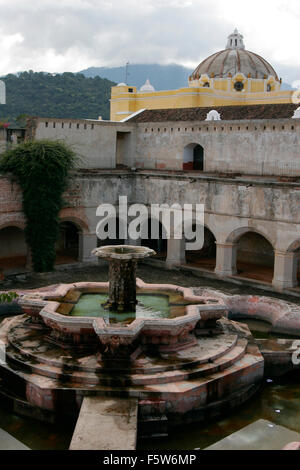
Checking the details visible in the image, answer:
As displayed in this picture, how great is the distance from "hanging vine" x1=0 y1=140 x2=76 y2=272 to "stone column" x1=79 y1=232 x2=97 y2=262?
56.7 inches

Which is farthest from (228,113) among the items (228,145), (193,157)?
(228,145)

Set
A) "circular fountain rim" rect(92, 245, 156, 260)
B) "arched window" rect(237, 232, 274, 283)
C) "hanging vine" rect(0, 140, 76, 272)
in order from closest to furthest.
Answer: "circular fountain rim" rect(92, 245, 156, 260), "hanging vine" rect(0, 140, 76, 272), "arched window" rect(237, 232, 274, 283)

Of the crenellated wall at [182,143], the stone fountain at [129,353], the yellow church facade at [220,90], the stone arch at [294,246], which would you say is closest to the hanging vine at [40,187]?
the crenellated wall at [182,143]

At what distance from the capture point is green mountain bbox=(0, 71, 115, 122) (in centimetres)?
3738

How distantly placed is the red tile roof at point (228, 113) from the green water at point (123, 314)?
1038 cm

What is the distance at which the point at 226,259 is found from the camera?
17406mm

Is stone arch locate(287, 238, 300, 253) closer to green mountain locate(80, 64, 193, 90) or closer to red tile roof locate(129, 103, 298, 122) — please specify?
red tile roof locate(129, 103, 298, 122)

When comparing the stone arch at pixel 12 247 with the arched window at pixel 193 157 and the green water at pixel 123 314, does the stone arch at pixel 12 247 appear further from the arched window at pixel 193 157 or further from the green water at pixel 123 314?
the green water at pixel 123 314

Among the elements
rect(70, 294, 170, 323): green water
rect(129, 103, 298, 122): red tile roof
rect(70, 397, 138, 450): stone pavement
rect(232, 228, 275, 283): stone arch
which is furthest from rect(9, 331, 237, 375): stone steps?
rect(129, 103, 298, 122): red tile roof

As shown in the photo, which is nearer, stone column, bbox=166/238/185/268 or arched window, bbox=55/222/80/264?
stone column, bbox=166/238/185/268

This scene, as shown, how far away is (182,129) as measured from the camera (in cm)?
2083

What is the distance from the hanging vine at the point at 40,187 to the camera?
56.5ft

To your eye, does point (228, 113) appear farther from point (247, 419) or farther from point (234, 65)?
point (247, 419)

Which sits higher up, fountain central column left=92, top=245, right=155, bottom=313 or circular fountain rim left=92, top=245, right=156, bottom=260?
circular fountain rim left=92, top=245, right=156, bottom=260
